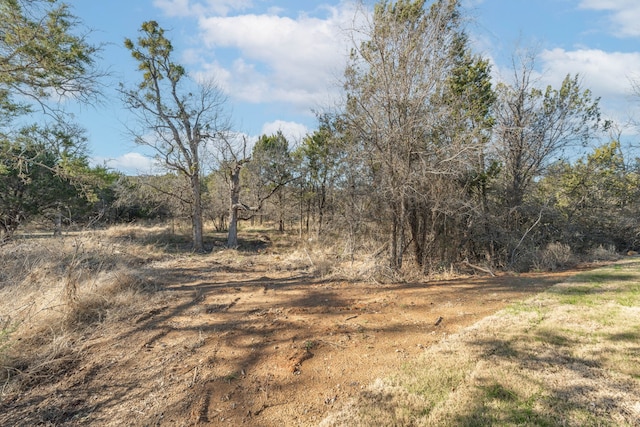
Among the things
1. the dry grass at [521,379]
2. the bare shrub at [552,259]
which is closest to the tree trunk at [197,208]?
the bare shrub at [552,259]

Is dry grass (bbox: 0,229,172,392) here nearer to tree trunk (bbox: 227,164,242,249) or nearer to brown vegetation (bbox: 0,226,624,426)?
brown vegetation (bbox: 0,226,624,426)

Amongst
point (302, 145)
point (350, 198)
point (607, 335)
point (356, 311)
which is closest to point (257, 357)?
point (356, 311)

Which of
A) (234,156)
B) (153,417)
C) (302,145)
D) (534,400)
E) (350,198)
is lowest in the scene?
(153,417)

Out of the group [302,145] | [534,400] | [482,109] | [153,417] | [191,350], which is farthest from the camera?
[302,145]

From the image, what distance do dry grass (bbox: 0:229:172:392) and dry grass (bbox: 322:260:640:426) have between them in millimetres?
3713

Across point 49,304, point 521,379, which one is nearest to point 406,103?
point 521,379

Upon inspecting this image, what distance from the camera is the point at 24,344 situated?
443 centimetres

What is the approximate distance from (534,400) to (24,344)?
19.3ft

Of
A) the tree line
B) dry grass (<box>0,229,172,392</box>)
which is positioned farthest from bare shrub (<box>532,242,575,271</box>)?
dry grass (<box>0,229,172,392</box>)

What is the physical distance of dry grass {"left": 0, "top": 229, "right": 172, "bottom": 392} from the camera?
4.01 m

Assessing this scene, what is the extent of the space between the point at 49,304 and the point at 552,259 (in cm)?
1189

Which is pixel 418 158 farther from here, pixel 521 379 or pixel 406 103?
pixel 521 379

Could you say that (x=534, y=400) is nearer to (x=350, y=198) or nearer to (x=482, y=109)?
(x=350, y=198)

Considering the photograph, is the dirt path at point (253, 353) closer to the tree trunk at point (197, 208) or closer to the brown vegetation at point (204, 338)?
the brown vegetation at point (204, 338)
